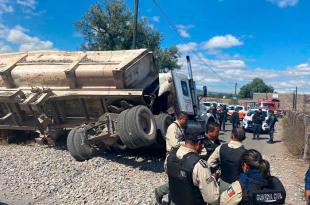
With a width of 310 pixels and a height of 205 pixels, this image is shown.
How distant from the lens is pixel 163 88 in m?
10.1

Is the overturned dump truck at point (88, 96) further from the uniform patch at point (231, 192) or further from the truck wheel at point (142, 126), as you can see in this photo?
the uniform patch at point (231, 192)

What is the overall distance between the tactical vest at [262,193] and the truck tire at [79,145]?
5.67 meters

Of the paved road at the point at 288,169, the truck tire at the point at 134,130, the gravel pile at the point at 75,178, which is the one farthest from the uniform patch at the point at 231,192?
the truck tire at the point at 134,130

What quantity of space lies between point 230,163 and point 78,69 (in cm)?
624

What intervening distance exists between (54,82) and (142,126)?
3.26 metres

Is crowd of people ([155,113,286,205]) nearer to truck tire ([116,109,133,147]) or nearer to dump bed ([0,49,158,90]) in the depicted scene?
truck tire ([116,109,133,147])

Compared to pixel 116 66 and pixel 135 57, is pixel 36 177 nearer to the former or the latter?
pixel 116 66

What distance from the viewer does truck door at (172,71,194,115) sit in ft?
33.8

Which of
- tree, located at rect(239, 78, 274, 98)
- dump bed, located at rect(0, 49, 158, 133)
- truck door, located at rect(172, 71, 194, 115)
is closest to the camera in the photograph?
dump bed, located at rect(0, 49, 158, 133)

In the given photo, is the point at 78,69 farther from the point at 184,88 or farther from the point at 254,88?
the point at 254,88

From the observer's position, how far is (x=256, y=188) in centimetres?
306

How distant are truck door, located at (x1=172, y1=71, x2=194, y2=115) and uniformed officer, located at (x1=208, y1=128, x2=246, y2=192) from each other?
577 centimetres

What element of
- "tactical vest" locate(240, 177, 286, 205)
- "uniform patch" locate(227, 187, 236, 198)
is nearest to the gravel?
"uniform patch" locate(227, 187, 236, 198)

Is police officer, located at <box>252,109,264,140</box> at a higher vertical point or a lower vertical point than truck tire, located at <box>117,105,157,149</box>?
lower
